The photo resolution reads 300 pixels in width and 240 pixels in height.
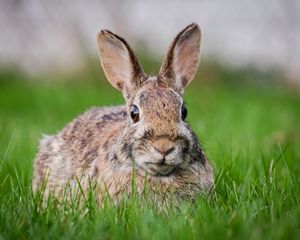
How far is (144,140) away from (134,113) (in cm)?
32

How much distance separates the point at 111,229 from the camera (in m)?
2.98

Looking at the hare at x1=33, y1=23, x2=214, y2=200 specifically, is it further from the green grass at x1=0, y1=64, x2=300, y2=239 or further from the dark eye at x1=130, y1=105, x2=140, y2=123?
the green grass at x1=0, y1=64, x2=300, y2=239

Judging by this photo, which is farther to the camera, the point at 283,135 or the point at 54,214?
the point at 283,135

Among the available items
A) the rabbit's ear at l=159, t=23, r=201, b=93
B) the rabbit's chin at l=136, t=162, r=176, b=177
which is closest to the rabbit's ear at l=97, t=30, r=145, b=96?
the rabbit's ear at l=159, t=23, r=201, b=93

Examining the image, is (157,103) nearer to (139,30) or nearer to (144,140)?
(144,140)

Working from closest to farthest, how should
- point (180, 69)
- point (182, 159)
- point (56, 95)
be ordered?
point (182, 159), point (180, 69), point (56, 95)

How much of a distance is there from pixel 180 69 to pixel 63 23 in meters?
7.51

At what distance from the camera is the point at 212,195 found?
Answer: 12.1 ft

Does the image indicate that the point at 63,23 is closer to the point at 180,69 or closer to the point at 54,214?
the point at 180,69

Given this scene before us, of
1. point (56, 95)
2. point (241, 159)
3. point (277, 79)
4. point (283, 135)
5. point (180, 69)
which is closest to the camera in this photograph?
point (180, 69)

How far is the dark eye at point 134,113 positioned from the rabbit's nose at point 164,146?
36 centimetres

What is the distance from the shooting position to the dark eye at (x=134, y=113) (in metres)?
3.72

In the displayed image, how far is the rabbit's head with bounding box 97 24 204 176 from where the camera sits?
3436 mm

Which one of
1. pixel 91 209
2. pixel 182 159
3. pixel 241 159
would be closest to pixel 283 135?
pixel 241 159
